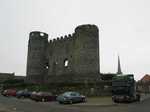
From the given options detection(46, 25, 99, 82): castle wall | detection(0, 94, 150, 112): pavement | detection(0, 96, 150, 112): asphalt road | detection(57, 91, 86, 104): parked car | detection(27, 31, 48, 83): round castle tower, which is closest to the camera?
detection(0, 96, 150, 112): asphalt road

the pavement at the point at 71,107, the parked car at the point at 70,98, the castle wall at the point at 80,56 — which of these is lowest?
the pavement at the point at 71,107

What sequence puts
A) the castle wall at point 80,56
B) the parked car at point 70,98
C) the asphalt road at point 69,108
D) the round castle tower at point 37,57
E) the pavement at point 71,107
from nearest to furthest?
1. the asphalt road at point 69,108
2. the pavement at point 71,107
3. the parked car at point 70,98
4. the castle wall at point 80,56
5. the round castle tower at point 37,57

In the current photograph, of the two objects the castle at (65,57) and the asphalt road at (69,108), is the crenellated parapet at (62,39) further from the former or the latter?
the asphalt road at (69,108)

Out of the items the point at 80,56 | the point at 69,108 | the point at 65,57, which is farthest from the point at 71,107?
the point at 65,57

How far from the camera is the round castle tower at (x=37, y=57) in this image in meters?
50.7

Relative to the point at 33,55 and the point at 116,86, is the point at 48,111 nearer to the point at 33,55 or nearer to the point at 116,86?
the point at 116,86

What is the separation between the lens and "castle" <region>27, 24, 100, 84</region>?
138ft

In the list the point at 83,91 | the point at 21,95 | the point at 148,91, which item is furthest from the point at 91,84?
the point at 148,91

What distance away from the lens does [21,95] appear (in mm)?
33844

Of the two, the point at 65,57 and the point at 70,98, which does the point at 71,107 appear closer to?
the point at 70,98

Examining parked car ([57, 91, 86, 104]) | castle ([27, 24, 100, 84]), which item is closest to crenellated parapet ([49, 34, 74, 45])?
castle ([27, 24, 100, 84])

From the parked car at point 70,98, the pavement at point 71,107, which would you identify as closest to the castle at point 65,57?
the parked car at point 70,98

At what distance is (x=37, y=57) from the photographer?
51.4 m

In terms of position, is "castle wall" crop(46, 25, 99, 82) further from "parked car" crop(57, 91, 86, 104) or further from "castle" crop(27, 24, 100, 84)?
"parked car" crop(57, 91, 86, 104)
